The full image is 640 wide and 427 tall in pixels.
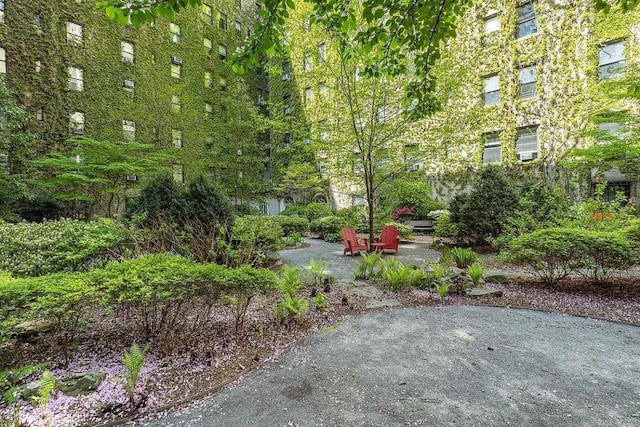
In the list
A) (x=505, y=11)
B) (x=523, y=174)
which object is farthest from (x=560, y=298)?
(x=505, y=11)

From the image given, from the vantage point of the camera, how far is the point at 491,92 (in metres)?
15.7

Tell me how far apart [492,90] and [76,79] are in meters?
22.8

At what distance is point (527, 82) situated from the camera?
14.8m

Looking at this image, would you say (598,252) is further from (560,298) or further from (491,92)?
(491,92)

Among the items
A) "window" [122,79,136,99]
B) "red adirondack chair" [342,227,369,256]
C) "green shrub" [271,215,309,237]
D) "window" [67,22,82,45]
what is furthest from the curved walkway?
"window" [67,22,82,45]

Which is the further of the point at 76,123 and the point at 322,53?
the point at 76,123

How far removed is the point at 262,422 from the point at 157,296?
150cm

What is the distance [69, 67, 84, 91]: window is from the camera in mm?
15938

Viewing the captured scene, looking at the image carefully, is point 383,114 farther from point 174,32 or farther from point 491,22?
point 174,32

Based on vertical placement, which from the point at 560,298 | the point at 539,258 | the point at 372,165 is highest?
the point at 372,165

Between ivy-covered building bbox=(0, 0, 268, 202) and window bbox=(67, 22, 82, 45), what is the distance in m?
0.05

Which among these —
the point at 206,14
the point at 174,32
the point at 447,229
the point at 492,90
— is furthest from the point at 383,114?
the point at 206,14

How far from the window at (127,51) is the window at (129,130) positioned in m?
3.92

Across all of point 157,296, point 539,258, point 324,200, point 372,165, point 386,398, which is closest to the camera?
point 386,398
